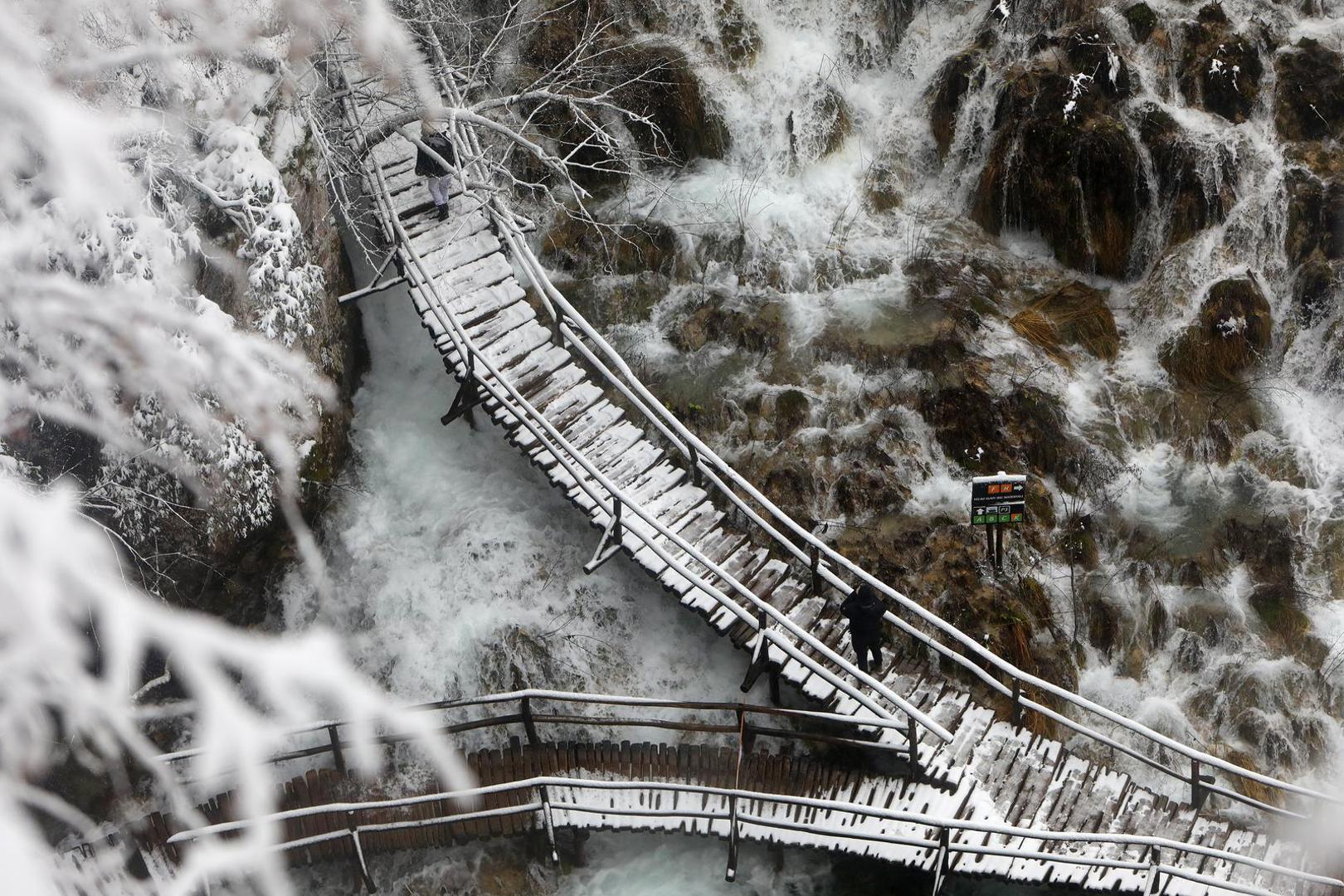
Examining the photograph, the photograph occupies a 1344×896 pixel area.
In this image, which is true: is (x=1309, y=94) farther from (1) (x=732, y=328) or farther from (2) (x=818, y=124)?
(1) (x=732, y=328)

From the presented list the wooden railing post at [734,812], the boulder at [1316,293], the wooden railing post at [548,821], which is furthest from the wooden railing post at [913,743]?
the boulder at [1316,293]

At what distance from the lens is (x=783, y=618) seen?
10.0 metres

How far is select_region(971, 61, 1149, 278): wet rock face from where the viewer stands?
1439 centimetres

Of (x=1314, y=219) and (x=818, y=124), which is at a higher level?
(x=818, y=124)

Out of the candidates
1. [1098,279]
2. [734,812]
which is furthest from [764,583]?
[1098,279]

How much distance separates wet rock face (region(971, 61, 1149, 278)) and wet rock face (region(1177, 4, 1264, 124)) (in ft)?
3.73

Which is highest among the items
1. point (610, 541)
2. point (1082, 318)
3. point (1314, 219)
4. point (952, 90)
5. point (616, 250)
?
point (952, 90)

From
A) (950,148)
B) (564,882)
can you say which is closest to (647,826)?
(564,882)

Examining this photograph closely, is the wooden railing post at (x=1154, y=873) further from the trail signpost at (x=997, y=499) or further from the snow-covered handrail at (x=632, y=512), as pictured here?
the trail signpost at (x=997, y=499)

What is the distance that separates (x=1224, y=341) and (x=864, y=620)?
23.5 feet

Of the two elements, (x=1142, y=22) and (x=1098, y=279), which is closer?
(x=1098, y=279)

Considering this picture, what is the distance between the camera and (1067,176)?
1452 cm

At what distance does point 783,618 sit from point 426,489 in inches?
→ 200

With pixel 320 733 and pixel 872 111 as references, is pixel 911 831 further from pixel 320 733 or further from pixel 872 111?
pixel 872 111
